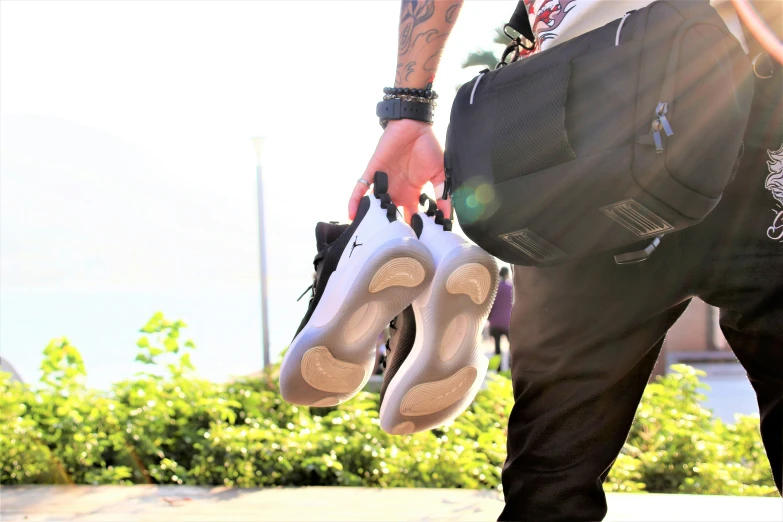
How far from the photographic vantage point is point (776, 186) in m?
1.05

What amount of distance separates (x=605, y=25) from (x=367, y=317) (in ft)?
2.22

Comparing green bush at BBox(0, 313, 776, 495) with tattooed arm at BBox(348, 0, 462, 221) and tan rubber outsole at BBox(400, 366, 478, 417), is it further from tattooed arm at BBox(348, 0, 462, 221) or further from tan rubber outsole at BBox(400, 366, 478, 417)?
tattooed arm at BBox(348, 0, 462, 221)

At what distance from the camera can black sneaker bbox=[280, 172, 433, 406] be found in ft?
4.23

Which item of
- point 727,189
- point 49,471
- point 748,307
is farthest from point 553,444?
point 49,471

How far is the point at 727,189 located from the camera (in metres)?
1.07

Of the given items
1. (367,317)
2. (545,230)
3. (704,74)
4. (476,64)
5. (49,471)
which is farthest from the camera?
(476,64)

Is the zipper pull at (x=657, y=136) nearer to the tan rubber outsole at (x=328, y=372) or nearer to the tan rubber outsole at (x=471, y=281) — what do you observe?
the tan rubber outsole at (x=471, y=281)

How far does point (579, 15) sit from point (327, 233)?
2.29 ft

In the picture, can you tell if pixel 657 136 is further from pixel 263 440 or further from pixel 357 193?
pixel 263 440

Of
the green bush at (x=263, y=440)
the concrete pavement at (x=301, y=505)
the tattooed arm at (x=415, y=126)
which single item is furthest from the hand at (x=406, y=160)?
the green bush at (x=263, y=440)

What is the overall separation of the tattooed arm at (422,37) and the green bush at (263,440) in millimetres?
2294

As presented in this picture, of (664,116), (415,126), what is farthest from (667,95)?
(415,126)

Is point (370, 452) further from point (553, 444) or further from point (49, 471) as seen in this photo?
point (553, 444)

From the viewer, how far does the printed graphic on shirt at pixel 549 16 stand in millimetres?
1067
